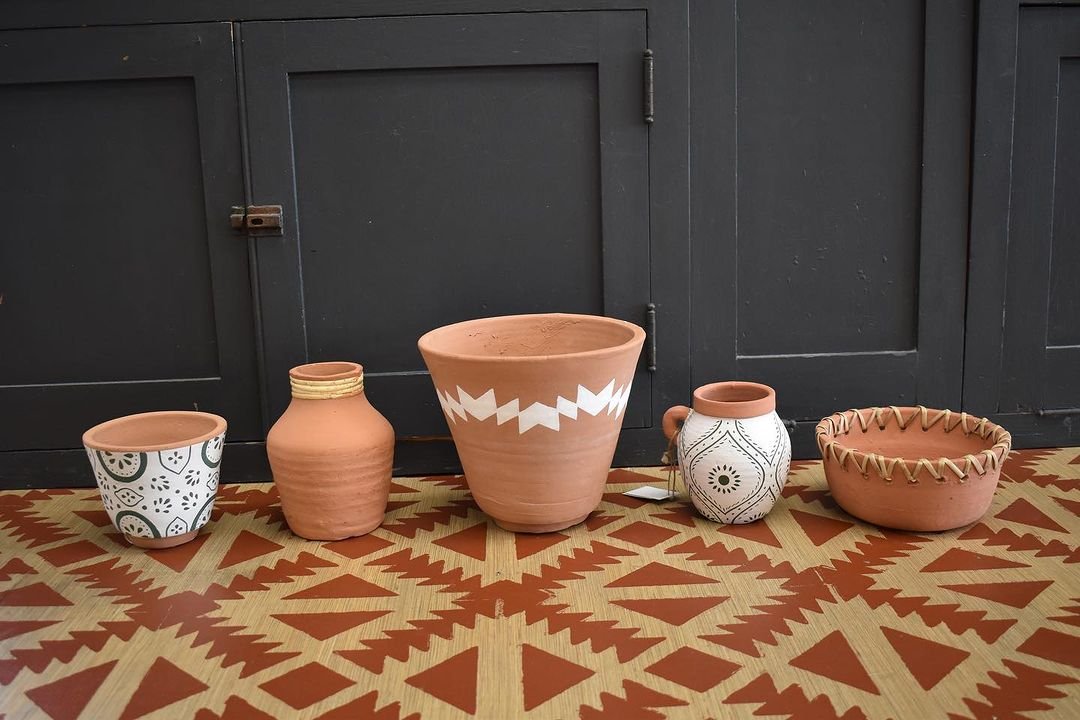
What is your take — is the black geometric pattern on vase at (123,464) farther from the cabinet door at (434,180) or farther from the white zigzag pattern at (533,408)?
the white zigzag pattern at (533,408)

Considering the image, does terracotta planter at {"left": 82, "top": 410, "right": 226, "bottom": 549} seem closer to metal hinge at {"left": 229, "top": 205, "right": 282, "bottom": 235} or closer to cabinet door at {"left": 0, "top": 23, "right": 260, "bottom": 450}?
cabinet door at {"left": 0, "top": 23, "right": 260, "bottom": 450}

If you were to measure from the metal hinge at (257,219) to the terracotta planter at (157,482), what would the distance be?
45cm

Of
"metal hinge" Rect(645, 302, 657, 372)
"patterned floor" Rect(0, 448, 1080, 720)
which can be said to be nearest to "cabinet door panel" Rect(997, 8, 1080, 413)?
"patterned floor" Rect(0, 448, 1080, 720)

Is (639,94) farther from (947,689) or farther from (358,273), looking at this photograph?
(947,689)

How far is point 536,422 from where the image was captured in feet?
5.62

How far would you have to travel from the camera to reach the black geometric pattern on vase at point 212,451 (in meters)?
1.77

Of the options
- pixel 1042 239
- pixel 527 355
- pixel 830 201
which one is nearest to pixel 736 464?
pixel 527 355

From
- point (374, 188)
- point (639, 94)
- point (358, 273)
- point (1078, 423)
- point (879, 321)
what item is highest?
point (639, 94)

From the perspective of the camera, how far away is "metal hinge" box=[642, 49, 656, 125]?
200 centimetres

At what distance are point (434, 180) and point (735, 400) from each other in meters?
0.80

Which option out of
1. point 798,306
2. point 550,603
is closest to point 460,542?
point 550,603

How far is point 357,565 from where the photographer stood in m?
1.70

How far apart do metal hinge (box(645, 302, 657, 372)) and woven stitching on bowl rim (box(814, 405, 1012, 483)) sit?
39cm

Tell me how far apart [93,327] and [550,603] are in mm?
1255
